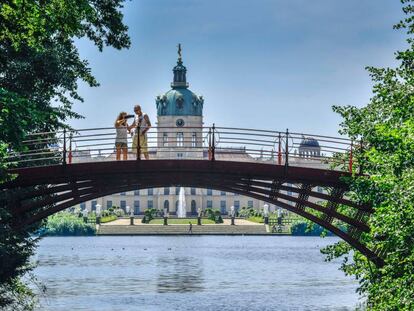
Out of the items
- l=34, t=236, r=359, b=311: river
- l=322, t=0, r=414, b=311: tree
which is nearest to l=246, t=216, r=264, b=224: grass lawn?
l=34, t=236, r=359, b=311: river

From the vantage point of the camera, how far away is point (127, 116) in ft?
115

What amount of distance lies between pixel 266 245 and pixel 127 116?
279 ft

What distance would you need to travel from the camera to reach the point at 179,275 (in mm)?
71750

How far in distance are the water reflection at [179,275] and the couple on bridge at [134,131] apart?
24919 millimetres

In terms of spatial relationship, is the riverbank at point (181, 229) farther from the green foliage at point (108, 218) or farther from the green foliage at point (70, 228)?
the green foliage at point (108, 218)

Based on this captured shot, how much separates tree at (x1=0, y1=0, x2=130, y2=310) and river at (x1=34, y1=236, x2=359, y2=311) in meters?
11.8

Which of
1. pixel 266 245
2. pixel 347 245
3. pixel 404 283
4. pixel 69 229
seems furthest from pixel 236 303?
pixel 69 229

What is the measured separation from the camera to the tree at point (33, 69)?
1035 inches

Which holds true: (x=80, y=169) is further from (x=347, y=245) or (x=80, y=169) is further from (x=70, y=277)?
(x=70, y=277)

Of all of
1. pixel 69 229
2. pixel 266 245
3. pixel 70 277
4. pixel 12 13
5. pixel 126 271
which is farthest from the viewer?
pixel 69 229

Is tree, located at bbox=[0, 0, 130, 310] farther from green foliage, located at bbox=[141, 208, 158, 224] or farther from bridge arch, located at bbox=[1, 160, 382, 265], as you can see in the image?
green foliage, located at bbox=[141, 208, 158, 224]

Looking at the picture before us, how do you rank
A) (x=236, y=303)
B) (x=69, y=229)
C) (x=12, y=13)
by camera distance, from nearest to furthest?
(x=12, y=13)
(x=236, y=303)
(x=69, y=229)

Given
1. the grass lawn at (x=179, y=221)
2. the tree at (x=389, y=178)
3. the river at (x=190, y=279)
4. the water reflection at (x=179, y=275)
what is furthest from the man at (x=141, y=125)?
the grass lawn at (x=179, y=221)

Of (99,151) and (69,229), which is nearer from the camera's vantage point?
(99,151)
